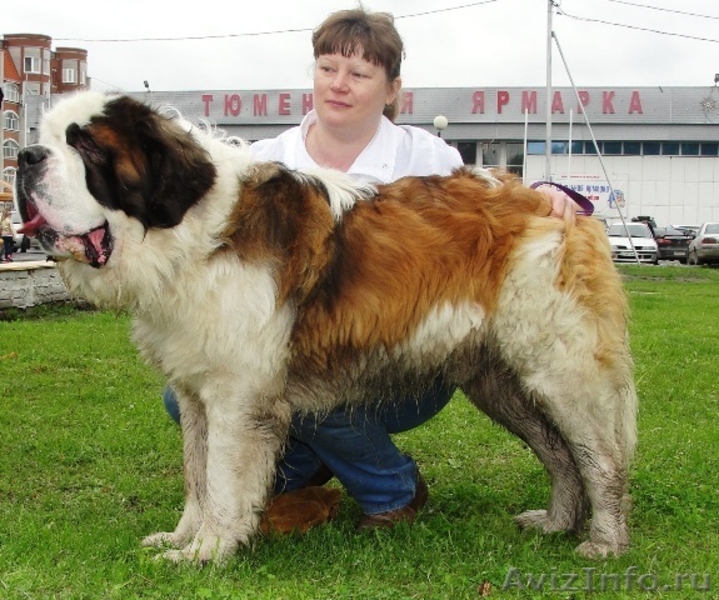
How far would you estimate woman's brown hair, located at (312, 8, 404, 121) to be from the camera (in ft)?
15.3

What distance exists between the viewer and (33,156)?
3.50 m

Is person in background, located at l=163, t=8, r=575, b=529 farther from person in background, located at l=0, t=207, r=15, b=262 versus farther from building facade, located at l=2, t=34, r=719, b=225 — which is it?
building facade, located at l=2, t=34, r=719, b=225

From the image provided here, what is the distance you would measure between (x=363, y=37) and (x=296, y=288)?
1.47 metres

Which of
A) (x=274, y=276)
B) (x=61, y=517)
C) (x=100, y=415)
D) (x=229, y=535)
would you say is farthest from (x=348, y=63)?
(x=100, y=415)

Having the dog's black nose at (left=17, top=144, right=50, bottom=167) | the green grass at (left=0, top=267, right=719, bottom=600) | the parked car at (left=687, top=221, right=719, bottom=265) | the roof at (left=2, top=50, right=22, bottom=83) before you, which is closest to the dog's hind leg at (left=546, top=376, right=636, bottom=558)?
the green grass at (left=0, top=267, right=719, bottom=600)

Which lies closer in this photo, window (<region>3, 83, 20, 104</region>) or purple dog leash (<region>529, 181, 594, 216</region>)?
purple dog leash (<region>529, 181, 594, 216</region>)

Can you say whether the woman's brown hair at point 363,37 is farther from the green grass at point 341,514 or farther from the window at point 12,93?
the window at point 12,93

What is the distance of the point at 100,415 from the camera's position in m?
7.00

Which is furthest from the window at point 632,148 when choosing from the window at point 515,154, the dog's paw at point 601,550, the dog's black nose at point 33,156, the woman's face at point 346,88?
the dog's black nose at point 33,156

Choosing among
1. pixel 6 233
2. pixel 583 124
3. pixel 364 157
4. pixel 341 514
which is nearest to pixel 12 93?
pixel 583 124

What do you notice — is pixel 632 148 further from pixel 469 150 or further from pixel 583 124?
pixel 469 150

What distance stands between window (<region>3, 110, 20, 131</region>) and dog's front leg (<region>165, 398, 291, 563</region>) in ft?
203

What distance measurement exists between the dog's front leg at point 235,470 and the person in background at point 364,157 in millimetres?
489

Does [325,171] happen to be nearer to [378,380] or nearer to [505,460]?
[378,380]
